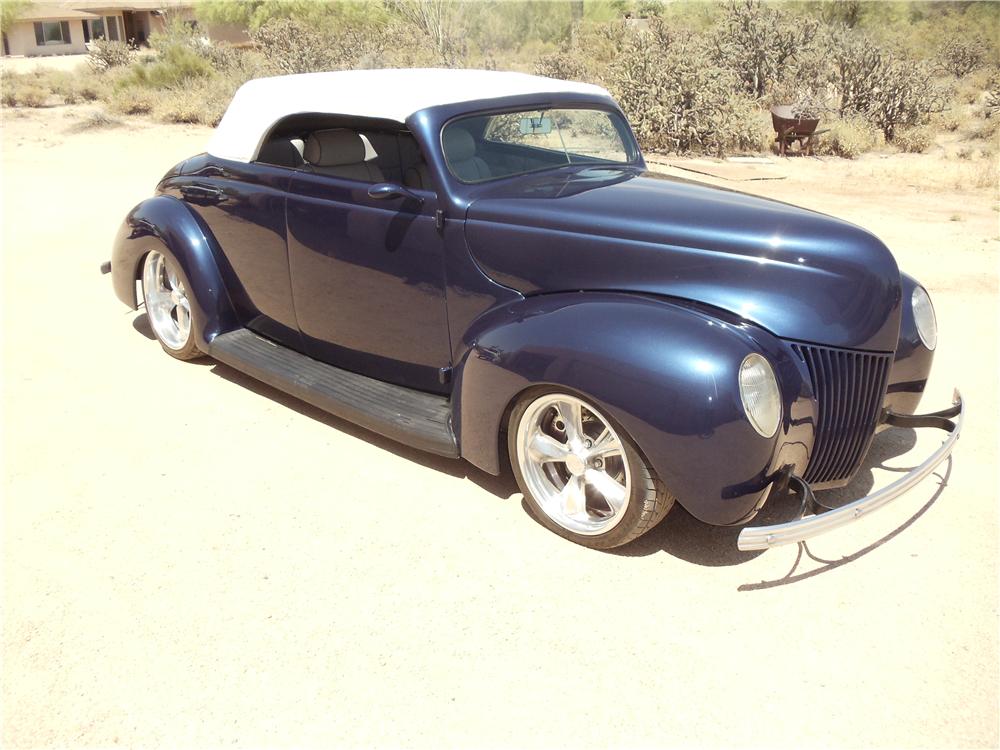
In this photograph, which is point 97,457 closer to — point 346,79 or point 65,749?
point 65,749

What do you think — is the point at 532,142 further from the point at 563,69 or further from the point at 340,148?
the point at 563,69

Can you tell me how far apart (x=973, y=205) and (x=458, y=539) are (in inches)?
339

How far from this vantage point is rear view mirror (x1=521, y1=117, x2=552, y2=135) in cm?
416

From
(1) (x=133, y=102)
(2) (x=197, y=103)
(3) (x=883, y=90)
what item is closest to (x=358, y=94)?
(3) (x=883, y=90)

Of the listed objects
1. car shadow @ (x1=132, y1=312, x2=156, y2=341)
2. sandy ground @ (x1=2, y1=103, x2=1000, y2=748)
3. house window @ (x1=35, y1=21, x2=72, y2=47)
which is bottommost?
sandy ground @ (x1=2, y1=103, x2=1000, y2=748)

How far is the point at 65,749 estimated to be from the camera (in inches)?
97.1

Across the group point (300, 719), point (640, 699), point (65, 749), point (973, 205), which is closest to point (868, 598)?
point (640, 699)

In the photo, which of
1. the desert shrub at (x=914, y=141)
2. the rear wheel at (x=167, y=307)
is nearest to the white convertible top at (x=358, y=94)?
the rear wheel at (x=167, y=307)

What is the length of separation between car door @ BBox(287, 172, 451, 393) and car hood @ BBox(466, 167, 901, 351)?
12.7 inches

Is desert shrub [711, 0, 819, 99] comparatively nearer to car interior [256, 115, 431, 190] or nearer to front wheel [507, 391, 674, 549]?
car interior [256, 115, 431, 190]

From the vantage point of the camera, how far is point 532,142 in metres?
4.21

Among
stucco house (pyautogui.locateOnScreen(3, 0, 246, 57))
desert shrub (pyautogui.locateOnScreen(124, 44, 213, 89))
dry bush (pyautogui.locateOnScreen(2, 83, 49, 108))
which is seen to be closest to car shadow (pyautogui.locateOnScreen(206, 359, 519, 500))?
desert shrub (pyautogui.locateOnScreen(124, 44, 213, 89))

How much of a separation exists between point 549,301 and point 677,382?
0.73m

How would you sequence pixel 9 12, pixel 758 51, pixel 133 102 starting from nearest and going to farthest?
1. pixel 758 51
2. pixel 133 102
3. pixel 9 12
